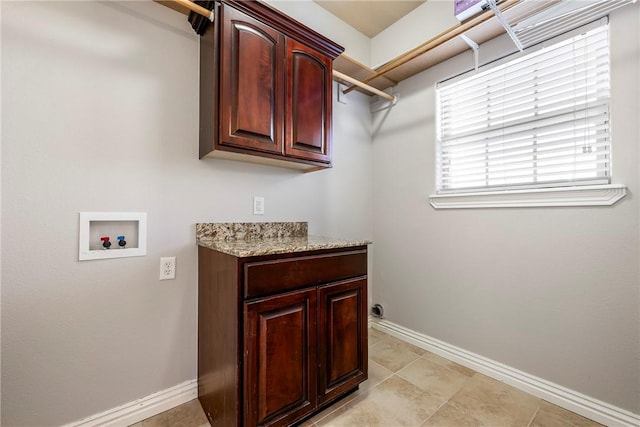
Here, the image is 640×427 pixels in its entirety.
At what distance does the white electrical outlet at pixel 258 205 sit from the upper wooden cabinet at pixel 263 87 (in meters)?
0.27

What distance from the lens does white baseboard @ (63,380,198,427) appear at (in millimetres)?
1317

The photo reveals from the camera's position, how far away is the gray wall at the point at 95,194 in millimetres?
1164

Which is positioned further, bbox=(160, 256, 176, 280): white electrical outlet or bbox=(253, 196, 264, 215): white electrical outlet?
Answer: bbox=(253, 196, 264, 215): white electrical outlet

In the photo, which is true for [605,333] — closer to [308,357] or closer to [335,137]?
[308,357]

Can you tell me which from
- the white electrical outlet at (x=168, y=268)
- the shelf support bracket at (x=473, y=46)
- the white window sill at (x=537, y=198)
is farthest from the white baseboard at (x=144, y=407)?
the shelf support bracket at (x=473, y=46)

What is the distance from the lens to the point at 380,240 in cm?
265

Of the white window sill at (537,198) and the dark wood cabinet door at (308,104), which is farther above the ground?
the dark wood cabinet door at (308,104)

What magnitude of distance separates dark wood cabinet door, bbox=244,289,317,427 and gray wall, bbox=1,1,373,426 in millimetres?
643

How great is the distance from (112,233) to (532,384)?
2646mm

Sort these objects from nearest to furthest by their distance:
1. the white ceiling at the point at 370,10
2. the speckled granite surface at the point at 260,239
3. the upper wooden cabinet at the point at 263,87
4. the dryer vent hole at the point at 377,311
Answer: the speckled granite surface at the point at 260,239 → the upper wooden cabinet at the point at 263,87 → the white ceiling at the point at 370,10 → the dryer vent hole at the point at 377,311

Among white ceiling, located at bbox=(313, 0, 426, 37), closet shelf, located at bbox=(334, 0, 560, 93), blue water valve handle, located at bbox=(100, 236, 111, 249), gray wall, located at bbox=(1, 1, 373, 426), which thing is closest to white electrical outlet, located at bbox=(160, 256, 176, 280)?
gray wall, located at bbox=(1, 1, 373, 426)

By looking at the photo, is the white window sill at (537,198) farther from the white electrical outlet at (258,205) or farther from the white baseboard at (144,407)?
the white baseboard at (144,407)

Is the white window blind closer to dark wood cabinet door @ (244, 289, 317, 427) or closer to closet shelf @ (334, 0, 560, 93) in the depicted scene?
closet shelf @ (334, 0, 560, 93)

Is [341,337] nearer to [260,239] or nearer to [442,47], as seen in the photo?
[260,239]
